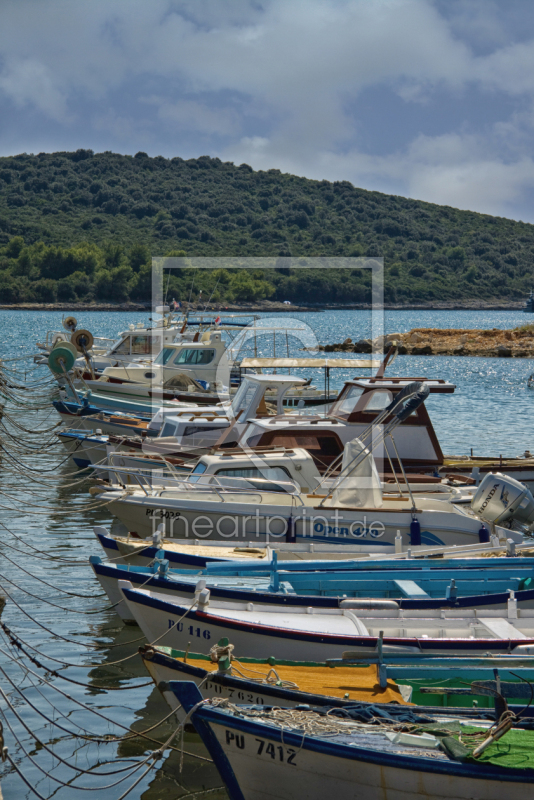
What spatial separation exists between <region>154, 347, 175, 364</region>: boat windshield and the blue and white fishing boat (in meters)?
22.8

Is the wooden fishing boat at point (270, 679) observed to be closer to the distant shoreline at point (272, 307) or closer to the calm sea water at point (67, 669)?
the calm sea water at point (67, 669)

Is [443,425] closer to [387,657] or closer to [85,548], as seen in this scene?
[85,548]

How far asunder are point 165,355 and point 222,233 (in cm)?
8352

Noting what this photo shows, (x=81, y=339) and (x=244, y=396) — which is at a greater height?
(x=81, y=339)

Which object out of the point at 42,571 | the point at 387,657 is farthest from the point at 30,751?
the point at 42,571

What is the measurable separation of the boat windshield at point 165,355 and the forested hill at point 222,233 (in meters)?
57.9

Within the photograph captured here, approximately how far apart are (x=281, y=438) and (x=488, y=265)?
140629 millimetres

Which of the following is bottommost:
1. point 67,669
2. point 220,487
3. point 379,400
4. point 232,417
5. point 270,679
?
point 67,669

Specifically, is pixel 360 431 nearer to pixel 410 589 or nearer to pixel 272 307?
pixel 410 589

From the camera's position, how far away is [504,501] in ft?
39.5

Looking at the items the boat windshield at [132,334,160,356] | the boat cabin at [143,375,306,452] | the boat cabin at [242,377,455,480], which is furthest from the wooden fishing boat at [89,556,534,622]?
the boat windshield at [132,334,160,356]

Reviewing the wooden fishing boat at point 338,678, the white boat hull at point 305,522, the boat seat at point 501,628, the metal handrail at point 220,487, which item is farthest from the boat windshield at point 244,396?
the wooden fishing boat at point 338,678

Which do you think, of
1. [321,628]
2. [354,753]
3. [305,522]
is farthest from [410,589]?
[354,753]

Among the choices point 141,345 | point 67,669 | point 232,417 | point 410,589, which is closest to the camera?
point 410,589
